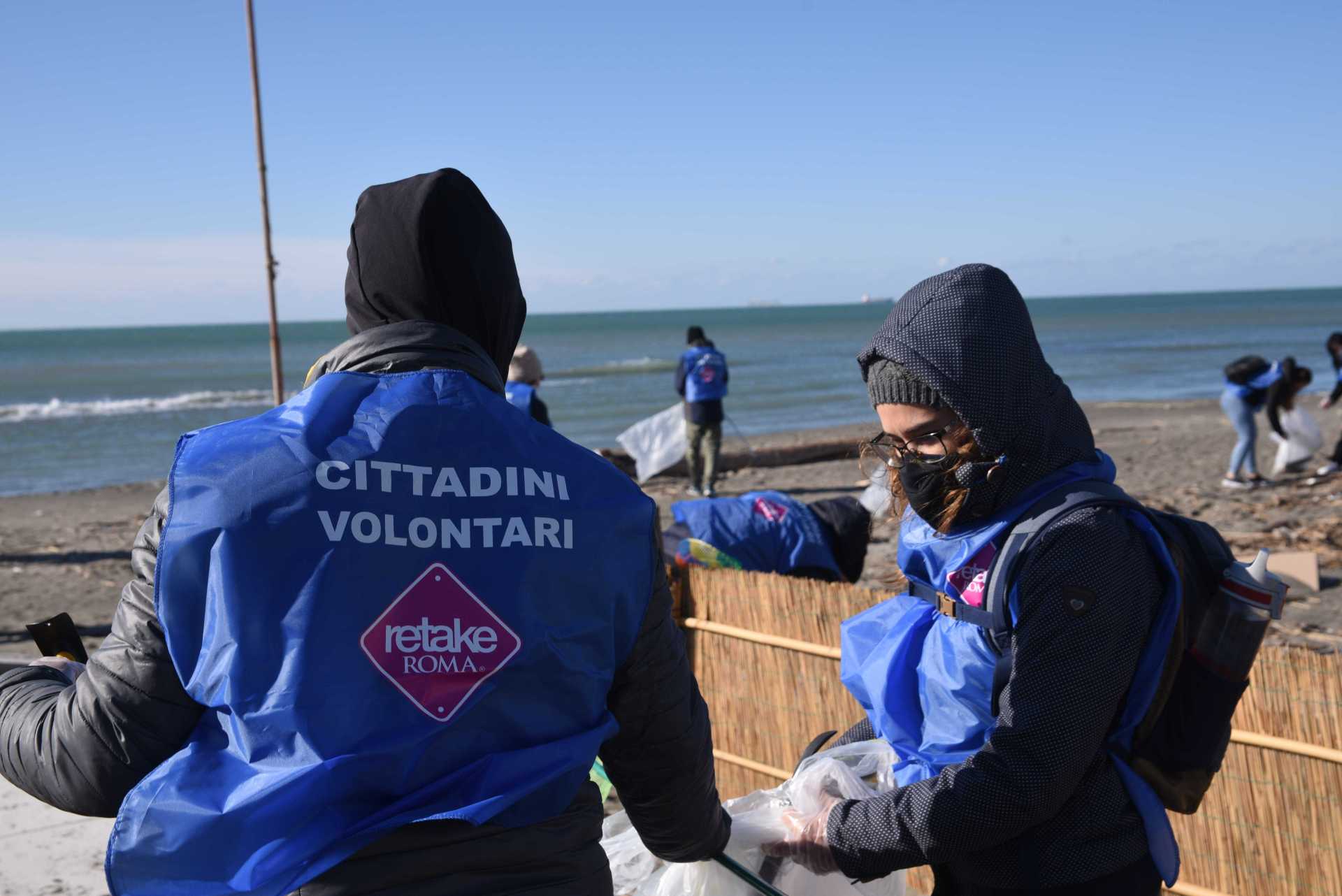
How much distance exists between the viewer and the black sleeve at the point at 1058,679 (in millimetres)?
1662

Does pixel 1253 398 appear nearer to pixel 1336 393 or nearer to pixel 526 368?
pixel 1336 393

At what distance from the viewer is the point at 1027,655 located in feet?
5.54

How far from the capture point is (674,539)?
5031 mm

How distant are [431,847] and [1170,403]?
27.2 meters

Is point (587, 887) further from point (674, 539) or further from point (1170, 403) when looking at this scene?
point (1170, 403)

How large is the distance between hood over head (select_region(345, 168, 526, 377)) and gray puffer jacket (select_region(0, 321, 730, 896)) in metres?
0.07

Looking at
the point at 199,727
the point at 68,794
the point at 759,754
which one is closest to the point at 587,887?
the point at 199,727

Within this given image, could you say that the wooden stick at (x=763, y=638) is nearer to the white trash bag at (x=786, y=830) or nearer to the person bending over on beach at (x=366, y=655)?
the white trash bag at (x=786, y=830)

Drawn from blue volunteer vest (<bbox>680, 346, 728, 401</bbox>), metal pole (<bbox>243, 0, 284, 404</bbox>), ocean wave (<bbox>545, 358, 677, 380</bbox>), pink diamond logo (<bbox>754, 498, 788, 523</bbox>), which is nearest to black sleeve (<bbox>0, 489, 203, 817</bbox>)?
pink diamond logo (<bbox>754, 498, 788, 523</bbox>)

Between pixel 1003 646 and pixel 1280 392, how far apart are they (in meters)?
12.1

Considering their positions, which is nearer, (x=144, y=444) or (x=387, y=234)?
(x=387, y=234)

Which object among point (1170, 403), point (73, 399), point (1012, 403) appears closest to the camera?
point (1012, 403)

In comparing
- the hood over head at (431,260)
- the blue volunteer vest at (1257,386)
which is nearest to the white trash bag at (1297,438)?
the blue volunteer vest at (1257,386)

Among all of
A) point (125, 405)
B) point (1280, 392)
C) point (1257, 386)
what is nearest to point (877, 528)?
point (1257, 386)
